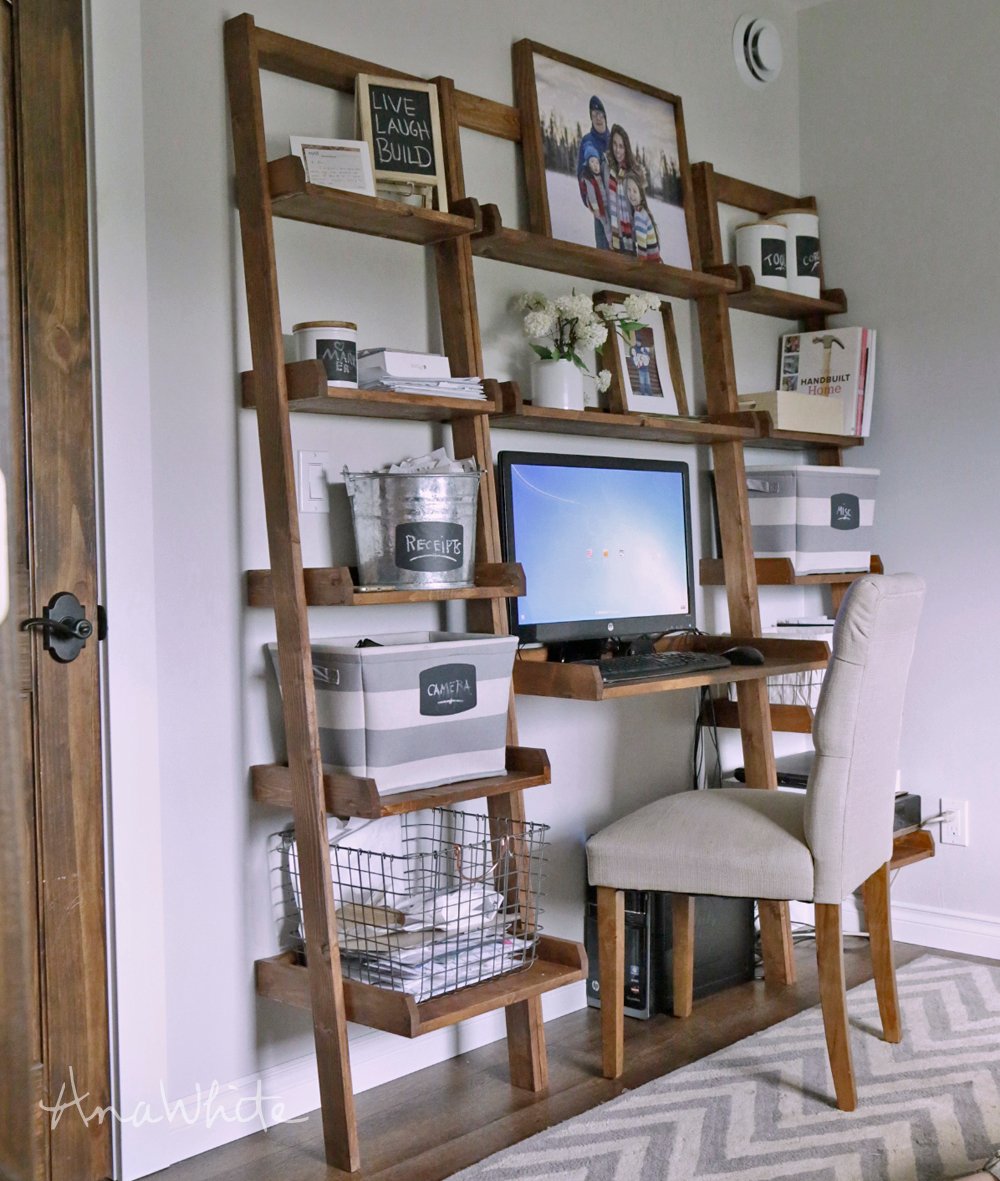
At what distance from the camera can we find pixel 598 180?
308 centimetres

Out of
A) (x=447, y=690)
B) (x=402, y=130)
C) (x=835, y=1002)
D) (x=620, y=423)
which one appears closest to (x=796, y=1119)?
(x=835, y=1002)

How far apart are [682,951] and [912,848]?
774 mm

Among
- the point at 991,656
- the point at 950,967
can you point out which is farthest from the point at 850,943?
the point at 991,656

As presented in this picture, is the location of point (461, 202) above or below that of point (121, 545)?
above

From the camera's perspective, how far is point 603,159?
309 cm

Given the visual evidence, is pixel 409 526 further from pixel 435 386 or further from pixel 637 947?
pixel 637 947

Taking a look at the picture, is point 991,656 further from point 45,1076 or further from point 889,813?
point 45,1076

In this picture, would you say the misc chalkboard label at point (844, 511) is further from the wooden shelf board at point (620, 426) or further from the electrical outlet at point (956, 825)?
the electrical outlet at point (956, 825)

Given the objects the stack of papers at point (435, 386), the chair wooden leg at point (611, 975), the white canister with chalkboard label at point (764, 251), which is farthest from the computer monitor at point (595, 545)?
the white canister with chalkboard label at point (764, 251)

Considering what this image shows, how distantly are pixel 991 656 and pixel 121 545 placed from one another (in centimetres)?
232

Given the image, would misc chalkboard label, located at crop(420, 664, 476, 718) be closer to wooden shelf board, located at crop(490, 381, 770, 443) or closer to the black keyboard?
the black keyboard

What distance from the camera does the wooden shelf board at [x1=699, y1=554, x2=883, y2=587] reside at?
337cm

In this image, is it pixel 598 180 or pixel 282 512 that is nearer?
pixel 282 512

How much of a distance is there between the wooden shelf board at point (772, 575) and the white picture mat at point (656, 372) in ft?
1.39
